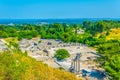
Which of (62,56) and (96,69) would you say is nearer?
(96,69)

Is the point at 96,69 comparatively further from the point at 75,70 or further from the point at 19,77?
the point at 19,77

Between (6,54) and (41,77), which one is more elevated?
(6,54)

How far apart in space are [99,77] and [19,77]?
21.1 m

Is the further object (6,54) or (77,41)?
(77,41)

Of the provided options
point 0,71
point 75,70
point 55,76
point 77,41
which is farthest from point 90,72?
point 77,41

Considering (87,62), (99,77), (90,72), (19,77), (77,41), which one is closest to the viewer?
(19,77)

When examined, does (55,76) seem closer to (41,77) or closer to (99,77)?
(41,77)

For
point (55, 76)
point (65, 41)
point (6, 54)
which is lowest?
point (65, 41)

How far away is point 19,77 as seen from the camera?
1494 centimetres

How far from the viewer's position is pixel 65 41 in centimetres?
8056

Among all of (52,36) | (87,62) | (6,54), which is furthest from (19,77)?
(52,36)

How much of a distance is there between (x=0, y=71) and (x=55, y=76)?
349cm

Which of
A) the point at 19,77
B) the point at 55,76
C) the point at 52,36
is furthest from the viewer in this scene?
the point at 52,36

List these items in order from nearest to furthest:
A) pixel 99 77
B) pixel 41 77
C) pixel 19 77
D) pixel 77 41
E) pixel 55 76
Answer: pixel 19 77 → pixel 41 77 → pixel 55 76 → pixel 99 77 → pixel 77 41
